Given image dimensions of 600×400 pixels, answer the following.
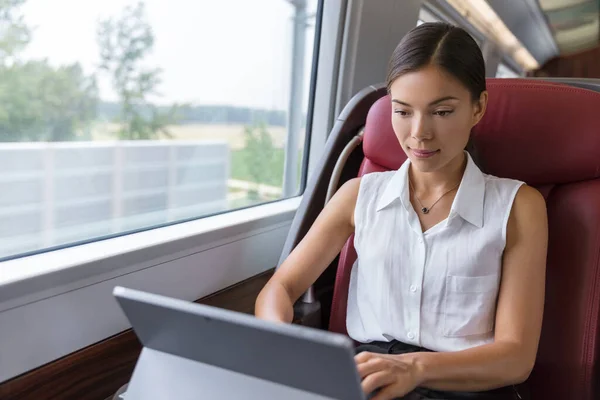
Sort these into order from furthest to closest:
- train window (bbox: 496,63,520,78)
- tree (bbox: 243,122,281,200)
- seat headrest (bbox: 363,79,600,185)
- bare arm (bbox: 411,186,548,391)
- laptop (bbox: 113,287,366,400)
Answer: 1. train window (bbox: 496,63,520,78)
2. tree (bbox: 243,122,281,200)
3. seat headrest (bbox: 363,79,600,185)
4. bare arm (bbox: 411,186,548,391)
5. laptop (bbox: 113,287,366,400)

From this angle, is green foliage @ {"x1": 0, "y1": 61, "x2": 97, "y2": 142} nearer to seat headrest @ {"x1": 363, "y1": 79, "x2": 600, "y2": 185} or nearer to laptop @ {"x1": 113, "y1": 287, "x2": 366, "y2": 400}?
laptop @ {"x1": 113, "y1": 287, "x2": 366, "y2": 400}

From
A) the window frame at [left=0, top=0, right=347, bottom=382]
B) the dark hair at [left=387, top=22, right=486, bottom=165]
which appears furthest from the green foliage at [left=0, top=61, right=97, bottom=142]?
the dark hair at [left=387, top=22, right=486, bottom=165]

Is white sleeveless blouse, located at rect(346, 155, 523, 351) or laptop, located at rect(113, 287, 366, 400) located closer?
laptop, located at rect(113, 287, 366, 400)

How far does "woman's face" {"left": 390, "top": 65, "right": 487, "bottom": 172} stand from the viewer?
0.99 m

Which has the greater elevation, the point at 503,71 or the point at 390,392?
the point at 503,71

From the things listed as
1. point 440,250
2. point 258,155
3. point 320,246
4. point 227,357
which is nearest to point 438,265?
point 440,250

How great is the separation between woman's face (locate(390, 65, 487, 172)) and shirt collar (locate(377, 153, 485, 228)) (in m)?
0.09

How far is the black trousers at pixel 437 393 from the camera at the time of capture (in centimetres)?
96

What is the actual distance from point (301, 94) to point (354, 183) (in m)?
0.91

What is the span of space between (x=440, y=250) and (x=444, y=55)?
0.37 meters

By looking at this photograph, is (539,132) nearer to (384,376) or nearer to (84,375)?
(384,376)

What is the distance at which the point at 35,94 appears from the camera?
1.06 meters

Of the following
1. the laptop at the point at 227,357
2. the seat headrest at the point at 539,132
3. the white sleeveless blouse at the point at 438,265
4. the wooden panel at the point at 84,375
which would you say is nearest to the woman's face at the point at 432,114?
the white sleeveless blouse at the point at 438,265

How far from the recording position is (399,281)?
1.10m
